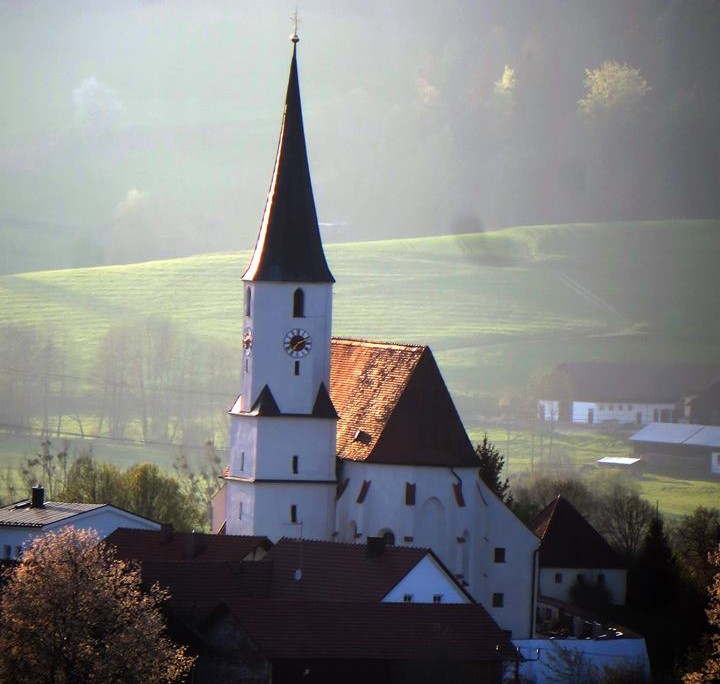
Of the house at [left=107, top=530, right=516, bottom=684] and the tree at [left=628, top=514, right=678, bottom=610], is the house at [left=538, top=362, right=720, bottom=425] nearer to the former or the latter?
the tree at [left=628, top=514, right=678, bottom=610]

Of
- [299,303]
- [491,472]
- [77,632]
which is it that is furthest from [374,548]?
[491,472]

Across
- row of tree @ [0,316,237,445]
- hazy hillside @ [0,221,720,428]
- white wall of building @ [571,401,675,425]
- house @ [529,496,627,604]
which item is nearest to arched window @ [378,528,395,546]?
house @ [529,496,627,604]

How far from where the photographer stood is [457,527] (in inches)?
2803

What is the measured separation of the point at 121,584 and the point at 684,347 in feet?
313

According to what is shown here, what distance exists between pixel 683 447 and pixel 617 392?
401 inches

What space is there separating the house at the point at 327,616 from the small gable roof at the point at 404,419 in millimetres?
6284

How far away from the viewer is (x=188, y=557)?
219ft

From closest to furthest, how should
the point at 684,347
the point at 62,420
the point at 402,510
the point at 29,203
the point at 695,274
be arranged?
1. the point at 402,510
2. the point at 62,420
3. the point at 684,347
4. the point at 695,274
5. the point at 29,203

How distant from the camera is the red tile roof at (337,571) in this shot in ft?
205

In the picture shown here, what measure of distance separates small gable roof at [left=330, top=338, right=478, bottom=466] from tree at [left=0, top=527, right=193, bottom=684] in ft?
64.3

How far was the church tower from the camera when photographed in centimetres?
7144

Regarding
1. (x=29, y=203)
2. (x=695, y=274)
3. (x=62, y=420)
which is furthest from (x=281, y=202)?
(x=29, y=203)

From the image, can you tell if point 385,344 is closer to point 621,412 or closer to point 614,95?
point 621,412

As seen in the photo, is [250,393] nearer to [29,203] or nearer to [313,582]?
[313,582]
